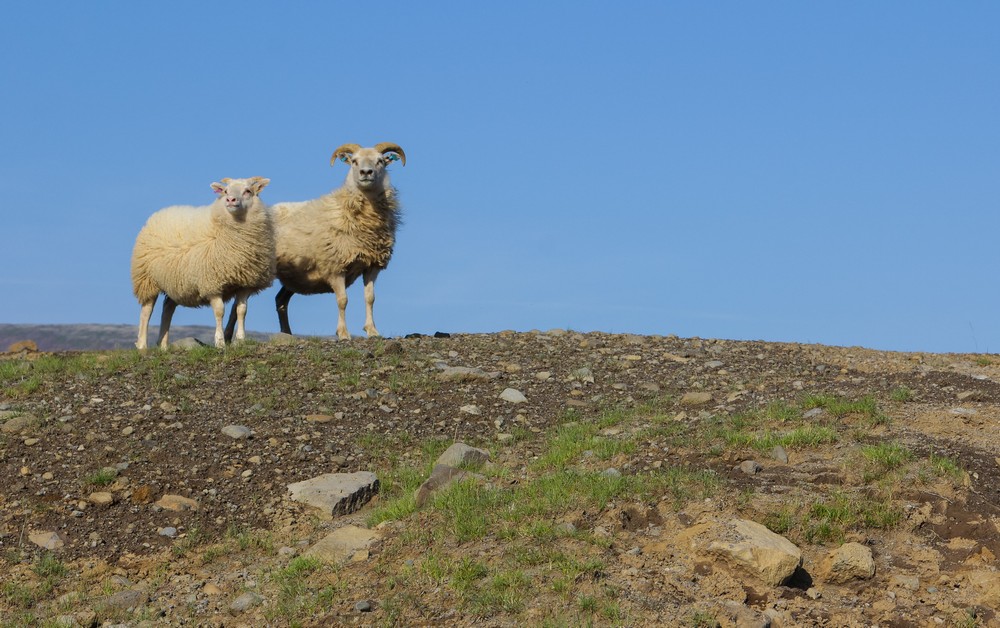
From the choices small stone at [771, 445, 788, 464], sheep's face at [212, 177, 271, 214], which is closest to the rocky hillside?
small stone at [771, 445, 788, 464]

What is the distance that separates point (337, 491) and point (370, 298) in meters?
8.54

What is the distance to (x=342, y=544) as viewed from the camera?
9.09 meters

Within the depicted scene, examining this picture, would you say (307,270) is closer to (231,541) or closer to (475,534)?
(231,541)

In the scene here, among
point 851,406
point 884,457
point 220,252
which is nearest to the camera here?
point 884,457

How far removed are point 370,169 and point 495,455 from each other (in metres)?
8.58

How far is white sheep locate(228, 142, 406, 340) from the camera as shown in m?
18.6

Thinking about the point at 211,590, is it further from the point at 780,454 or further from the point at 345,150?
the point at 345,150

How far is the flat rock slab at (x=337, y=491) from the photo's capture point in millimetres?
10180

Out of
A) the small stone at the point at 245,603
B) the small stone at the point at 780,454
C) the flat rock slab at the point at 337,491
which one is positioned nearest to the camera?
the small stone at the point at 245,603

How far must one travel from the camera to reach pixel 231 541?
9703 millimetres

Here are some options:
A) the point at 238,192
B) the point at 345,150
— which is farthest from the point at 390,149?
the point at 238,192

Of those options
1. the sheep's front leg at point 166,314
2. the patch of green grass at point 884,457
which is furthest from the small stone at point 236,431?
the sheep's front leg at point 166,314

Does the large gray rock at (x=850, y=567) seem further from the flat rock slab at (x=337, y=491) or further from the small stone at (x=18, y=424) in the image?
the small stone at (x=18, y=424)

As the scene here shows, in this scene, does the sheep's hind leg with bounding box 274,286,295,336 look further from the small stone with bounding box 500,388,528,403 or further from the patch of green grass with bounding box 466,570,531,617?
the patch of green grass with bounding box 466,570,531,617
